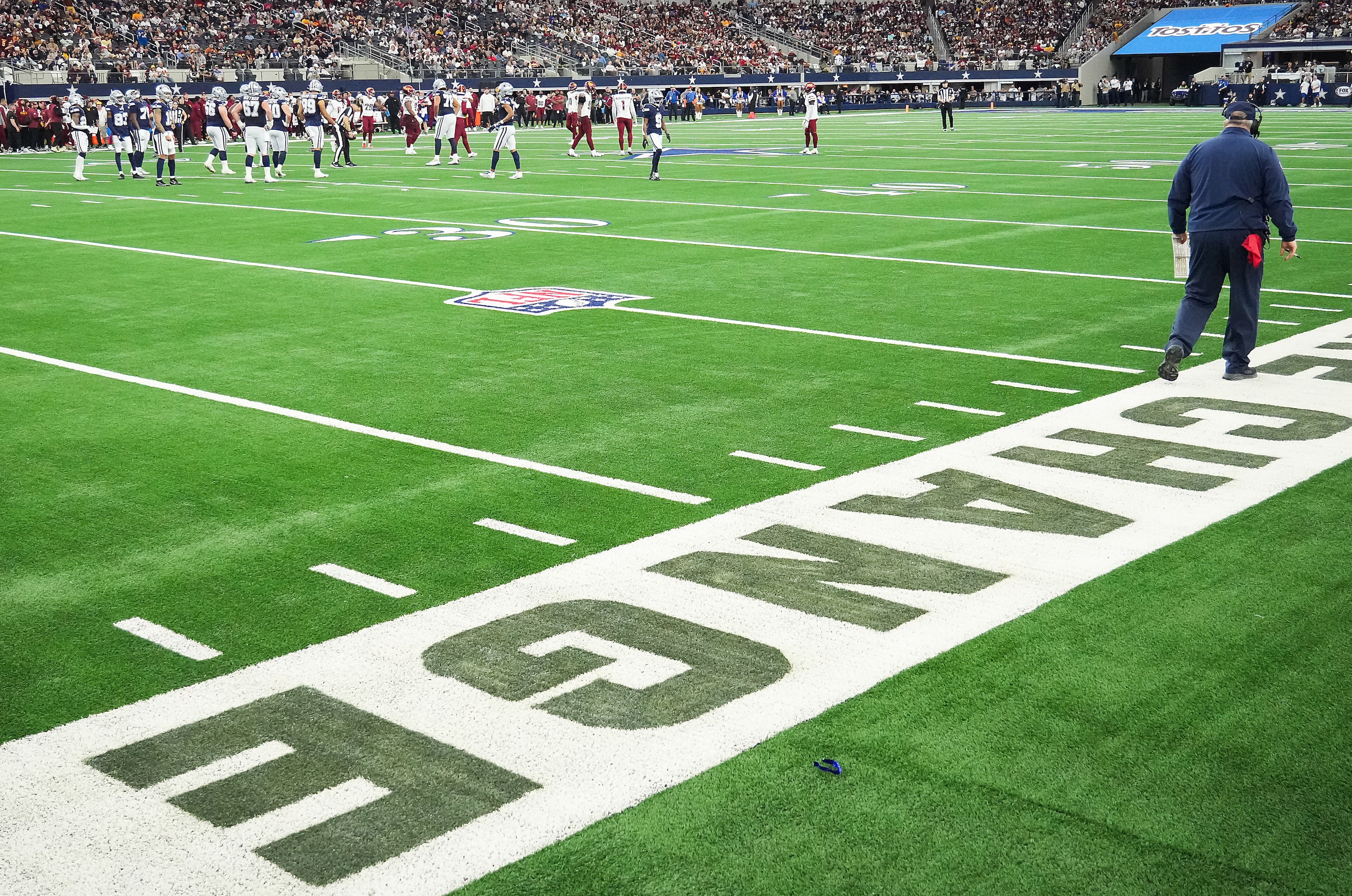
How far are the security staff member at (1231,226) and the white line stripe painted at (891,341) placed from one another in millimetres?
530

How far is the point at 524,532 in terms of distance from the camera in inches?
228

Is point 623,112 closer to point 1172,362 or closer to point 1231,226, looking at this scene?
point 1231,226

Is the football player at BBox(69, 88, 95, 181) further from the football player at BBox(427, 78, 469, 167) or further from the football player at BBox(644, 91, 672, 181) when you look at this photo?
the football player at BBox(644, 91, 672, 181)

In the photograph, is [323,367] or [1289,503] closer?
[1289,503]

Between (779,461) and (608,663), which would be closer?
(608,663)

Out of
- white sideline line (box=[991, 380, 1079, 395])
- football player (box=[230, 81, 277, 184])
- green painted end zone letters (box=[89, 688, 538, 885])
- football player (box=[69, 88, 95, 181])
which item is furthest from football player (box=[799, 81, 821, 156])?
green painted end zone letters (box=[89, 688, 538, 885])

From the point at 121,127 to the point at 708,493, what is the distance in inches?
913

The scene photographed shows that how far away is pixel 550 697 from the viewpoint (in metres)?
4.23

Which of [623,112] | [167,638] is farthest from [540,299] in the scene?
[623,112]

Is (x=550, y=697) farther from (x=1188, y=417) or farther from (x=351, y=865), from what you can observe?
(x=1188, y=417)

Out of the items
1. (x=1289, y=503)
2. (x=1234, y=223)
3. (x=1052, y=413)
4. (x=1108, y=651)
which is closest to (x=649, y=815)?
(x=1108, y=651)

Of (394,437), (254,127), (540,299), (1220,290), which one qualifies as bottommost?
(394,437)

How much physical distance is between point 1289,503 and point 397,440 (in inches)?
172

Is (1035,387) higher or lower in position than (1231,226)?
lower
